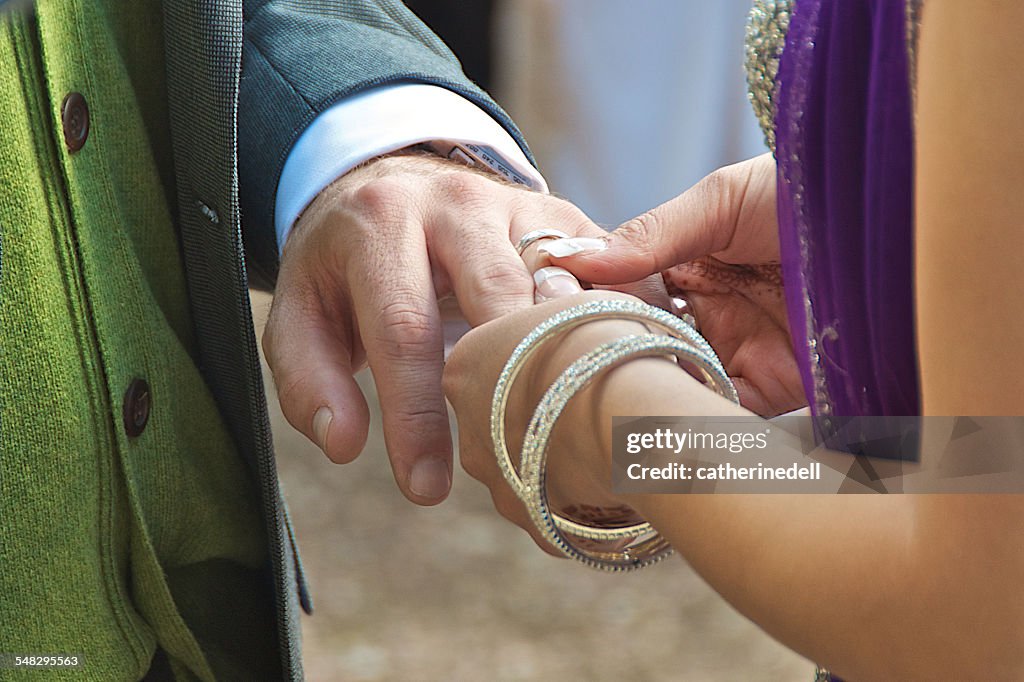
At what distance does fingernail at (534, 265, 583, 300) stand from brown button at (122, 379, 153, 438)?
30 centimetres

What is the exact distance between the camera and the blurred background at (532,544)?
2.28 metres

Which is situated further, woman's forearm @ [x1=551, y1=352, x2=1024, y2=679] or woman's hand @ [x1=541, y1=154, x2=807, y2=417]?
woman's hand @ [x1=541, y1=154, x2=807, y2=417]

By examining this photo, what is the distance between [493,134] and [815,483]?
0.54 m

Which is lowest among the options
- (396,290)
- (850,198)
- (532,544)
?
(532,544)

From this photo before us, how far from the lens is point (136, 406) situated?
0.76m

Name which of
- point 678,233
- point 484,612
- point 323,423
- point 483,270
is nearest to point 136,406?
point 323,423

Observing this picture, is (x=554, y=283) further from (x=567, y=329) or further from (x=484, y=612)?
(x=484, y=612)

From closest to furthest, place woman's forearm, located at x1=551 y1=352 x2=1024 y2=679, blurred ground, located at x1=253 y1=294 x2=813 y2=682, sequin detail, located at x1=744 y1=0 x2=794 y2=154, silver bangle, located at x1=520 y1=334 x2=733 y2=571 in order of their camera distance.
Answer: woman's forearm, located at x1=551 y1=352 x2=1024 y2=679 < silver bangle, located at x1=520 y1=334 x2=733 y2=571 < sequin detail, located at x1=744 y1=0 x2=794 y2=154 < blurred ground, located at x1=253 y1=294 x2=813 y2=682

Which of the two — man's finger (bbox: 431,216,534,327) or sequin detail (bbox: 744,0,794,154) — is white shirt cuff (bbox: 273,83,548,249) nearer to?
man's finger (bbox: 431,216,534,327)

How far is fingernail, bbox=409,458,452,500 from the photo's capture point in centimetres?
78

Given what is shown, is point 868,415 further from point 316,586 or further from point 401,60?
point 316,586

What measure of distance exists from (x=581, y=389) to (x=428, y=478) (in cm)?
21

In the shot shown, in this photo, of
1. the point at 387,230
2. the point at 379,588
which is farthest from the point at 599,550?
the point at 379,588

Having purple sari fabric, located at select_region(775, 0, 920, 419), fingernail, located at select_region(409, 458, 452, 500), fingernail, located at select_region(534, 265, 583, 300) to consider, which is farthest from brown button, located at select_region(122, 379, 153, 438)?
purple sari fabric, located at select_region(775, 0, 920, 419)
